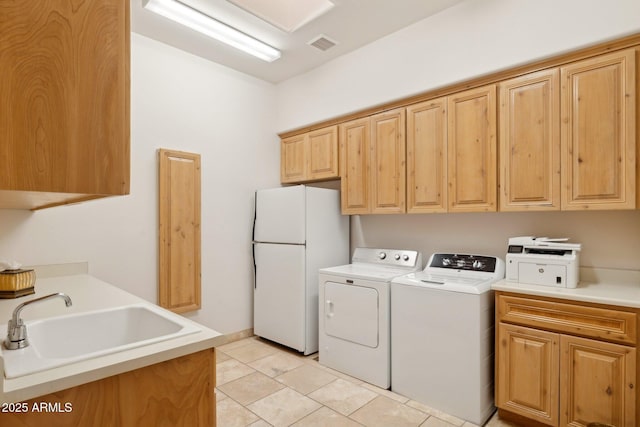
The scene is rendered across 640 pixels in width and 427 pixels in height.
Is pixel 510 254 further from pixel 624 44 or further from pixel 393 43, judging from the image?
pixel 393 43

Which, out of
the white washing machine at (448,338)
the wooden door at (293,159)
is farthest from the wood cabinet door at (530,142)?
the wooden door at (293,159)

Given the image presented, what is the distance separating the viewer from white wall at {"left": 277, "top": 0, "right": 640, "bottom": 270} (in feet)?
7.18

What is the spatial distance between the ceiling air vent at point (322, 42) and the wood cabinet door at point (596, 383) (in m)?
Answer: 2.88

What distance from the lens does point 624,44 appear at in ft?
6.63

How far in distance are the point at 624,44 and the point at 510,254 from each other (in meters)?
1.40

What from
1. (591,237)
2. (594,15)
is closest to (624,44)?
(594,15)

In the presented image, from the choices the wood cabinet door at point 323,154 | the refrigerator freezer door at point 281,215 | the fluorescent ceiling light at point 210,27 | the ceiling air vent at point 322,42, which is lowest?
the refrigerator freezer door at point 281,215

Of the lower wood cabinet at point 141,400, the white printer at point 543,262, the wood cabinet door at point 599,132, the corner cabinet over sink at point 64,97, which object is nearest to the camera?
the corner cabinet over sink at point 64,97

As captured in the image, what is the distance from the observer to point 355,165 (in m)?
3.36

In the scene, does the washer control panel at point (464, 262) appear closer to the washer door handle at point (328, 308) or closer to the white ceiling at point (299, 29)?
the washer door handle at point (328, 308)

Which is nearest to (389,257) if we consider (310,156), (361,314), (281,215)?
(361,314)

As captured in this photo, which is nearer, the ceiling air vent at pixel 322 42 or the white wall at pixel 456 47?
the white wall at pixel 456 47

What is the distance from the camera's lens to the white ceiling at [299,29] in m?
2.65

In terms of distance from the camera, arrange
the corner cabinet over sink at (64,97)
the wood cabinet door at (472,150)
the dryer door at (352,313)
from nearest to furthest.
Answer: the corner cabinet over sink at (64,97), the wood cabinet door at (472,150), the dryer door at (352,313)
